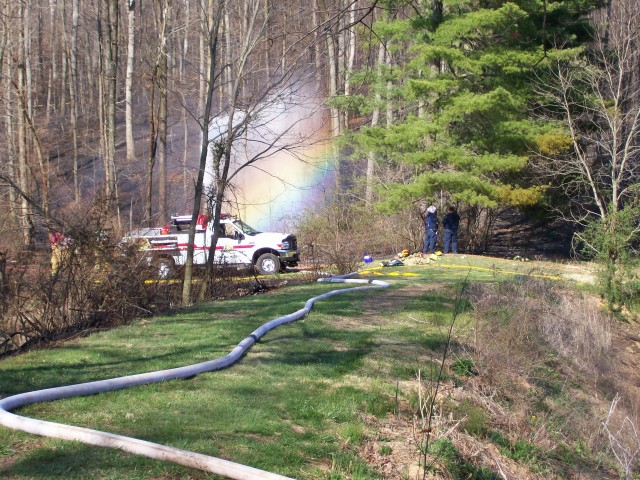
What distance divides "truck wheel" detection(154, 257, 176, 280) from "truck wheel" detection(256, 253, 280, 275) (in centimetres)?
796

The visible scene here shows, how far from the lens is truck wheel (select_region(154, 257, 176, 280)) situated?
1312cm

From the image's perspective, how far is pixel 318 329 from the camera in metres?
10.9

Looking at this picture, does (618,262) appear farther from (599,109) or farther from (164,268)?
(164,268)

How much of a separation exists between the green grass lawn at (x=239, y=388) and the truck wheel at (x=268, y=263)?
30.9 feet

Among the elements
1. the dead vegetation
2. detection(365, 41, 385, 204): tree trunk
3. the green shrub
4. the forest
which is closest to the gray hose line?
the forest

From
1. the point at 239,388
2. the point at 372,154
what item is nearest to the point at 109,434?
the point at 239,388

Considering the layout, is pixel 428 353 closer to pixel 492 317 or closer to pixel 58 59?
pixel 492 317

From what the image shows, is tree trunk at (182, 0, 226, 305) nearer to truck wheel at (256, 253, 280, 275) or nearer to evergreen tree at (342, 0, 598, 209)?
truck wheel at (256, 253, 280, 275)

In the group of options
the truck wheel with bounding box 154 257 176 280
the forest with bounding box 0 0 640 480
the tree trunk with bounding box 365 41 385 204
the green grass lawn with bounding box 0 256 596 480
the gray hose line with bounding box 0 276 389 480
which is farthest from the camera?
the tree trunk with bounding box 365 41 385 204

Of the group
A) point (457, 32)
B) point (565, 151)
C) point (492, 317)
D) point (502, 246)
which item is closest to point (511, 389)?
point (492, 317)

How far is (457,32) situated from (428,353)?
52.2ft

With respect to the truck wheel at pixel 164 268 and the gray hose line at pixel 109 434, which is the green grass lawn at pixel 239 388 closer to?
the gray hose line at pixel 109 434

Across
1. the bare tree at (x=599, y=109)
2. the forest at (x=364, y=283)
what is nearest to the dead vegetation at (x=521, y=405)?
the forest at (x=364, y=283)

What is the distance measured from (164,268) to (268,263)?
9177 mm
